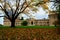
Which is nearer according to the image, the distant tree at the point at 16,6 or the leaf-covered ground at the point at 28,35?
the leaf-covered ground at the point at 28,35

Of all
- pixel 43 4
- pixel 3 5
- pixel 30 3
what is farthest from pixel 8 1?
pixel 43 4

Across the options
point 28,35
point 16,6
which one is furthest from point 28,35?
point 16,6

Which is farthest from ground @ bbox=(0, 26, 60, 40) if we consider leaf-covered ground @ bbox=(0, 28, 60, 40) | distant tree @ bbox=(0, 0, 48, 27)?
distant tree @ bbox=(0, 0, 48, 27)

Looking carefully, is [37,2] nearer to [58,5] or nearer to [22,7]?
[22,7]

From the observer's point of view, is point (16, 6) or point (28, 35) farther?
point (16, 6)

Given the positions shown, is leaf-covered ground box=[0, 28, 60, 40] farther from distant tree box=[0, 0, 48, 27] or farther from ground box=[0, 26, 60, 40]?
distant tree box=[0, 0, 48, 27]

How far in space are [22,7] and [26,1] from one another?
1484mm

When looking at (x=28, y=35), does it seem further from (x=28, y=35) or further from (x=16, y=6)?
(x=16, y=6)

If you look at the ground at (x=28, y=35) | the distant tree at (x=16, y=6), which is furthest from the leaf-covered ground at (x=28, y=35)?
the distant tree at (x=16, y=6)

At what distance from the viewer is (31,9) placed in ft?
136

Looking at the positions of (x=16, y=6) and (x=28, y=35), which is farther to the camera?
(x=16, y=6)

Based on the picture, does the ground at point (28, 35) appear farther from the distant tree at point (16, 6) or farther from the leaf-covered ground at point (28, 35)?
the distant tree at point (16, 6)

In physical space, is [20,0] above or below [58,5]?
above

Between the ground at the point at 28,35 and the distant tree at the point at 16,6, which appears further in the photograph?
the distant tree at the point at 16,6
